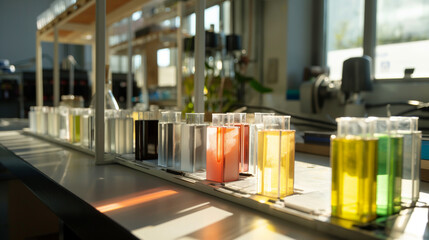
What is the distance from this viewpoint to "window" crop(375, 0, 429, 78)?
96.8 inches

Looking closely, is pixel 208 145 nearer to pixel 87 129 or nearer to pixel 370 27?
pixel 87 129

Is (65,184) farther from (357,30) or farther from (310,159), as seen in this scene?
(357,30)

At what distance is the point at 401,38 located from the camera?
102 inches

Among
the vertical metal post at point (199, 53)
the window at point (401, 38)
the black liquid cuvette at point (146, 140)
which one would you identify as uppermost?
the window at point (401, 38)

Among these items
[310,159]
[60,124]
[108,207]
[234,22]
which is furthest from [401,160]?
[234,22]

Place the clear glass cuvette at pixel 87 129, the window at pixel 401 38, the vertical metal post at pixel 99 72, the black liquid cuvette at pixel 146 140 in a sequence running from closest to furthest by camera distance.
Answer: the black liquid cuvette at pixel 146 140, the vertical metal post at pixel 99 72, the clear glass cuvette at pixel 87 129, the window at pixel 401 38

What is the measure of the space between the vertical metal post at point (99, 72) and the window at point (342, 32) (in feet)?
7.17

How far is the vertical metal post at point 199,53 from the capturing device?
1020 millimetres

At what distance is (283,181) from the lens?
0.66m

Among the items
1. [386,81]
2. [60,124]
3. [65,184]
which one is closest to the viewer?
[65,184]

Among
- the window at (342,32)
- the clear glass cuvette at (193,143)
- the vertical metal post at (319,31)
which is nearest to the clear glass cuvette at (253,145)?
the clear glass cuvette at (193,143)

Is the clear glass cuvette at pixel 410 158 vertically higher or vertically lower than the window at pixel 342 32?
lower

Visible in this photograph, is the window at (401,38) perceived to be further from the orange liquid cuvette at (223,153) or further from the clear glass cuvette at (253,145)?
the orange liquid cuvette at (223,153)

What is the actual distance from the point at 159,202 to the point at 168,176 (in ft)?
0.58
